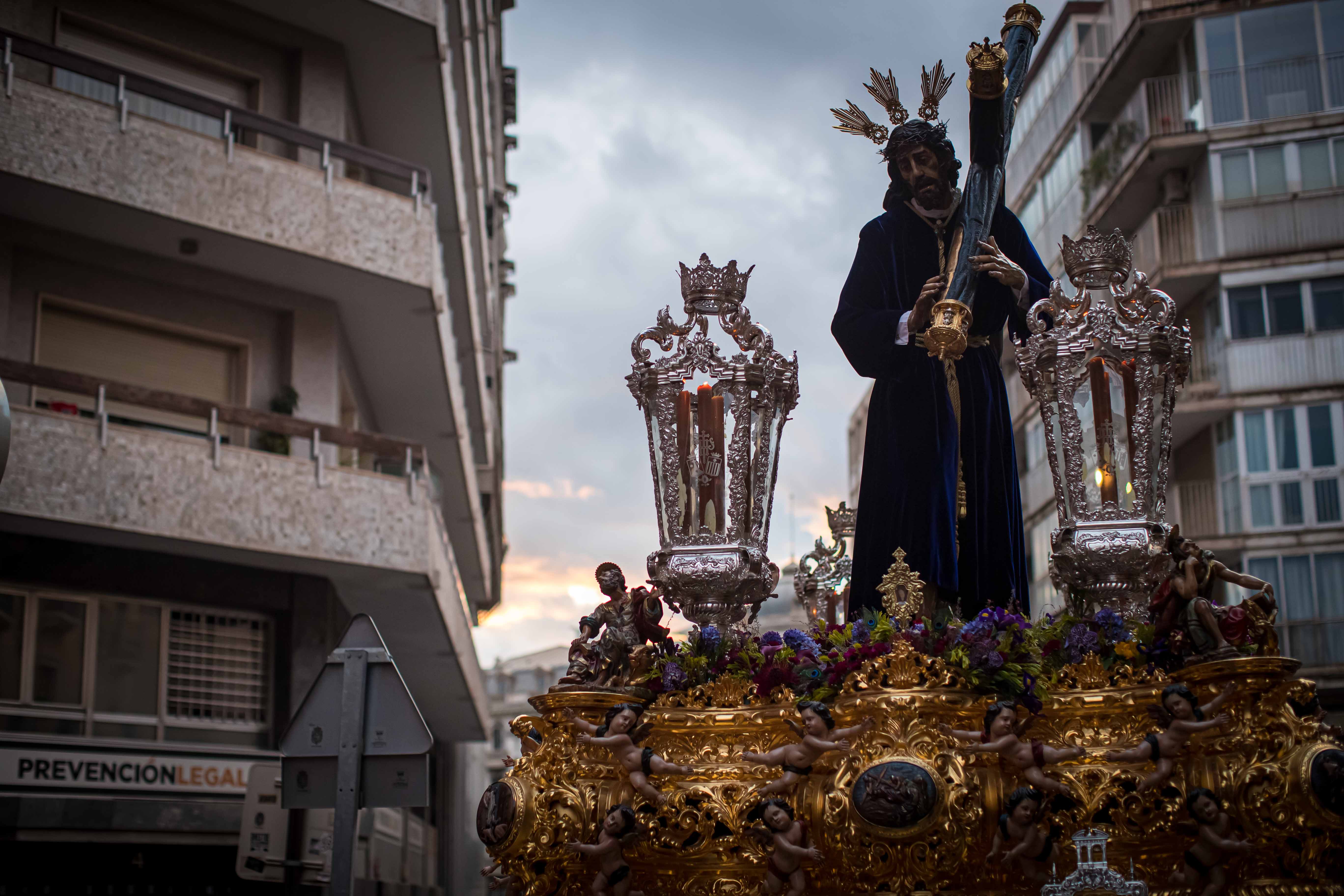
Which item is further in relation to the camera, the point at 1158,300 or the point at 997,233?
the point at 997,233

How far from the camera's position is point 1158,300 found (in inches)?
408

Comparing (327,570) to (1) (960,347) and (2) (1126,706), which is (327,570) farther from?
(2) (1126,706)

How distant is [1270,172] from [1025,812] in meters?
25.7

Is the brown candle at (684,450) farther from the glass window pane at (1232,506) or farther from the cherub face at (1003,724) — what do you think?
the glass window pane at (1232,506)

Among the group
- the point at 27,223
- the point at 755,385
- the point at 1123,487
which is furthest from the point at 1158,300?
the point at 27,223

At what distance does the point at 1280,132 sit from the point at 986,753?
25.5 m

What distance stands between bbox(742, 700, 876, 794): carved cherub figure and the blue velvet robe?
2107 mm

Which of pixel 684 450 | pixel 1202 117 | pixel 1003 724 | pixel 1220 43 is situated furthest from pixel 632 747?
pixel 1220 43

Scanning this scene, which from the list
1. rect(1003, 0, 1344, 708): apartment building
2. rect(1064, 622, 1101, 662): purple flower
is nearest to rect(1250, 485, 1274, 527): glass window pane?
rect(1003, 0, 1344, 708): apartment building

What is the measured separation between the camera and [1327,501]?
94.7ft

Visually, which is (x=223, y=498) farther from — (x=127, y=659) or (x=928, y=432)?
(x=928, y=432)

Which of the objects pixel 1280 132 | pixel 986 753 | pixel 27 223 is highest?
pixel 1280 132

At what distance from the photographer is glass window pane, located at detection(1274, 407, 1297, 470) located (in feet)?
96.7

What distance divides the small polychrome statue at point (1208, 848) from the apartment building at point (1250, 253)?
21.4 meters
